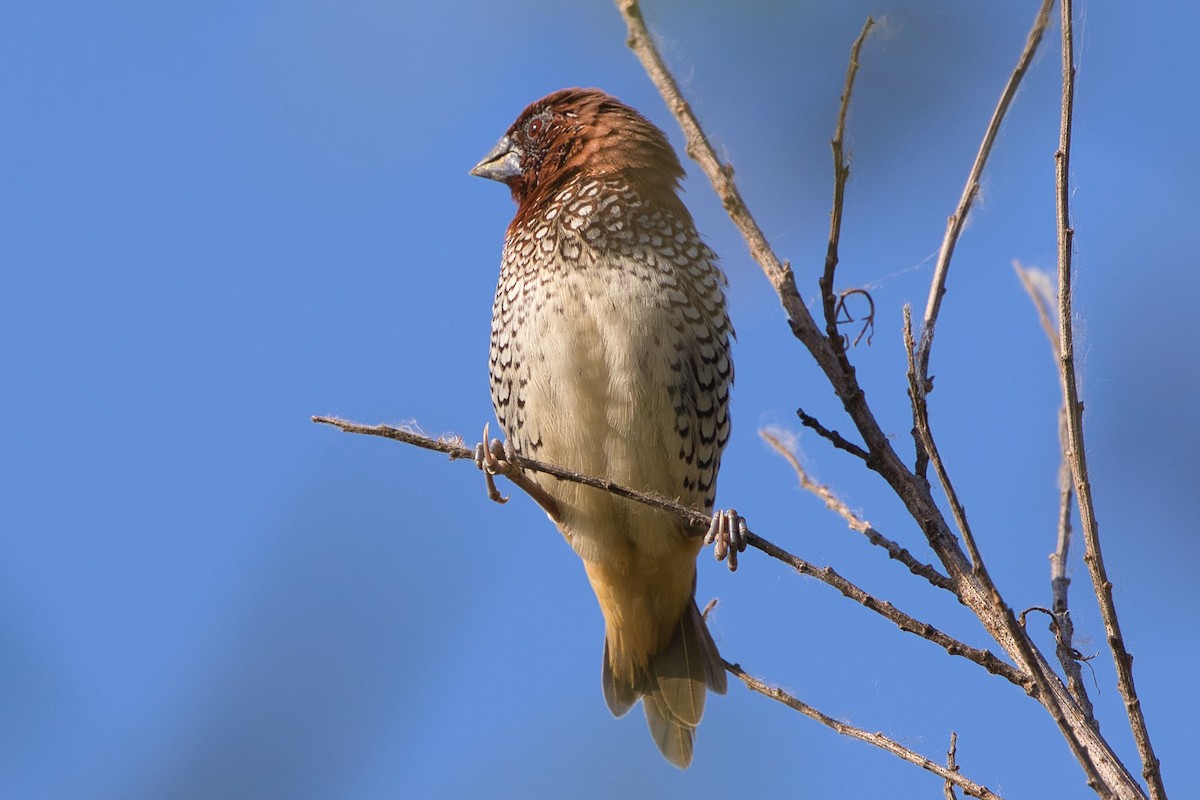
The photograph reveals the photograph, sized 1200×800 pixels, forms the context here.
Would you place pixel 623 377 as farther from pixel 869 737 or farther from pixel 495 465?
pixel 869 737

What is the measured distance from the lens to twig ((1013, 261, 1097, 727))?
106 inches

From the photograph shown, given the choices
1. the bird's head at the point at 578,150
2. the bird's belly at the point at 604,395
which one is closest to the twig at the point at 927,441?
the bird's belly at the point at 604,395

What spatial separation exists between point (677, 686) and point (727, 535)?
1.36 metres

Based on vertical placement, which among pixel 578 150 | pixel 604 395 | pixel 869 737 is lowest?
pixel 869 737

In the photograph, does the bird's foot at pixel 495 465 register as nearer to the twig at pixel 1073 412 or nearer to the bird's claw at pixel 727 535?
the bird's claw at pixel 727 535

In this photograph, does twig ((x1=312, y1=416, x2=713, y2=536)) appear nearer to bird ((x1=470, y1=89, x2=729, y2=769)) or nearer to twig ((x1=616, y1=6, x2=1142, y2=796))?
twig ((x1=616, y1=6, x2=1142, y2=796))

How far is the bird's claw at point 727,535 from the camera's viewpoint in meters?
3.72

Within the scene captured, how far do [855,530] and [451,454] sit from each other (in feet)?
3.37

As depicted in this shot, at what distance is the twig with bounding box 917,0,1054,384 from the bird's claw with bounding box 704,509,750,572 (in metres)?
0.88

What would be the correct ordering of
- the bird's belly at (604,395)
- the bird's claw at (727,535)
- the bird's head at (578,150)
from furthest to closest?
the bird's head at (578,150)
the bird's belly at (604,395)
the bird's claw at (727,535)

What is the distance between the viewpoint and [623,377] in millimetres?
4258

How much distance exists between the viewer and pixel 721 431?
4.70 m

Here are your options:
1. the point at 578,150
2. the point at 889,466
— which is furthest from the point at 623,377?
the point at 889,466

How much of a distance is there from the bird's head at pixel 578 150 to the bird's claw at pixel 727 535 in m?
1.46
